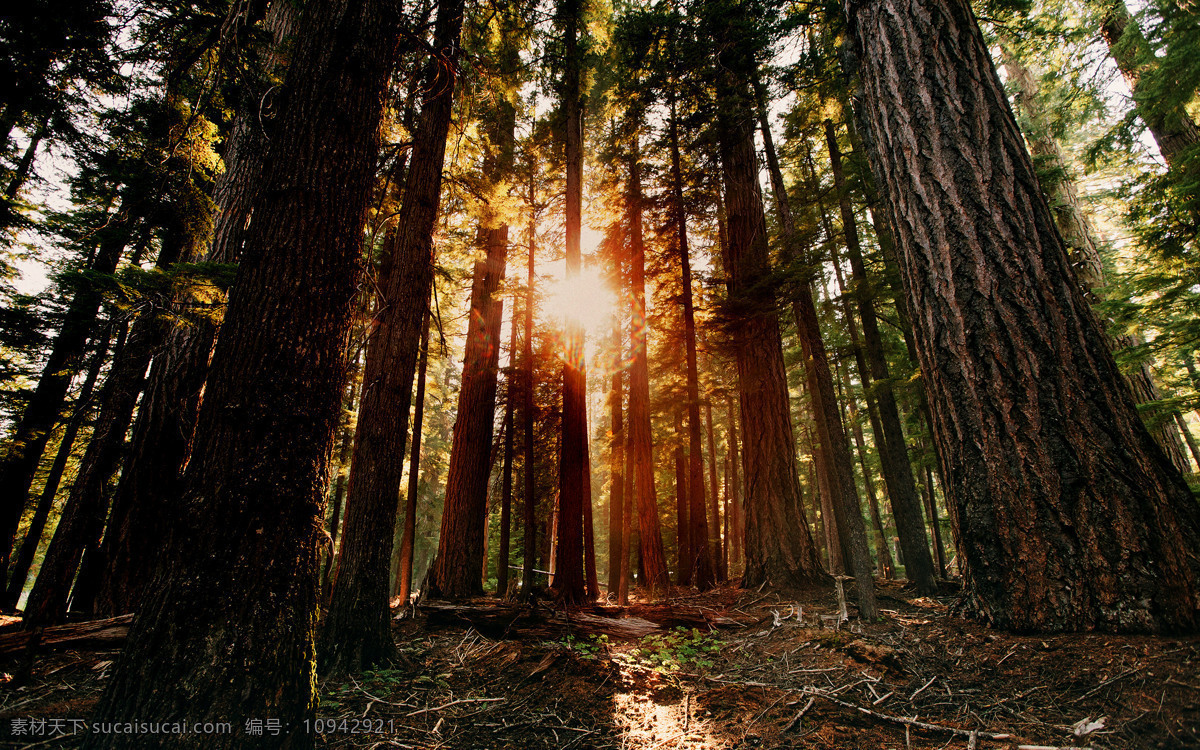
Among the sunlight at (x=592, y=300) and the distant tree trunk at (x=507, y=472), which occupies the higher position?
the sunlight at (x=592, y=300)

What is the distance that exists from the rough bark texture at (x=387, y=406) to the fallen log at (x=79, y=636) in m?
1.78

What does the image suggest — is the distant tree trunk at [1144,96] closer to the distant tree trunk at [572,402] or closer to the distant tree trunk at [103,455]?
the distant tree trunk at [572,402]

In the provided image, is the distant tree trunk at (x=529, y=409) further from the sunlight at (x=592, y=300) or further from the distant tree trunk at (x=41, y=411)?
the distant tree trunk at (x=41, y=411)

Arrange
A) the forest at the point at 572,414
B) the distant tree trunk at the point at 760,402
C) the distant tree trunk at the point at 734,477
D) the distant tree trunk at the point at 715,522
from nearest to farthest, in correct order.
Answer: the forest at the point at 572,414 → the distant tree trunk at the point at 760,402 → the distant tree trunk at the point at 715,522 → the distant tree trunk at the point at 734,477

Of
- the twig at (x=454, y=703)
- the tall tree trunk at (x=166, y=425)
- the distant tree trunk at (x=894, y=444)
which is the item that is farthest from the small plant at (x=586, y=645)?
the distant tree trunk at (x=894, y=444)

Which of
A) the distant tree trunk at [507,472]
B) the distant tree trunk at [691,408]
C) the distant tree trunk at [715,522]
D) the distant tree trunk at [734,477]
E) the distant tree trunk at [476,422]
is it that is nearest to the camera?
the distant tree trunk at [476,422]

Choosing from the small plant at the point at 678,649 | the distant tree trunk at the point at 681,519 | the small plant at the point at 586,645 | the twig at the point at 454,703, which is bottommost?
the small plant at the point at 678,649

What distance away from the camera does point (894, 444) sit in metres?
8.75

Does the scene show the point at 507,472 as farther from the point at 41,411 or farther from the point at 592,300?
the point at 41,411

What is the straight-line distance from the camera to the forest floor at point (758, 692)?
5.54 ft

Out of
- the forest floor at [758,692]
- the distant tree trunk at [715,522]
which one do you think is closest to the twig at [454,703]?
the forest floor at [758,692]

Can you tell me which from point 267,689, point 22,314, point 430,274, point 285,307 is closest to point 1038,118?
point 430,274

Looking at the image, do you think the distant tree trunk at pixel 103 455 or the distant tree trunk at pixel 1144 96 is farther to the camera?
the distant tree trunk at pixel 1144 96

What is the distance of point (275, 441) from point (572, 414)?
463cm
